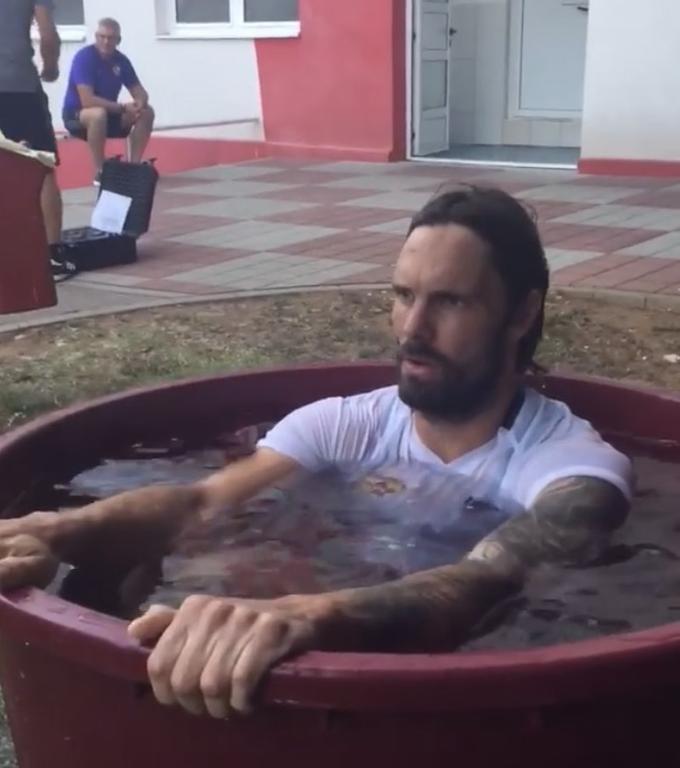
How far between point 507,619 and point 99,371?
132 inches

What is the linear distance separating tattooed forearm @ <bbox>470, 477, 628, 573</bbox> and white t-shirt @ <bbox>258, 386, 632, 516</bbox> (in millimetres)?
33

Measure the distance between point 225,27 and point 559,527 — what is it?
10.8 metres

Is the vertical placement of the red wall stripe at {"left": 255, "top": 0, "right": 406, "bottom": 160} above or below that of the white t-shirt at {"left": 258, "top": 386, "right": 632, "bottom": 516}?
below

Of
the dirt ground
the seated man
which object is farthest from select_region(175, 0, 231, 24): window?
the dirt ground

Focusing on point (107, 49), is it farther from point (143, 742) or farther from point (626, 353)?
point (143, 742)

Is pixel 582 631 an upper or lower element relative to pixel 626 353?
upper

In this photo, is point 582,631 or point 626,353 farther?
point 626,353

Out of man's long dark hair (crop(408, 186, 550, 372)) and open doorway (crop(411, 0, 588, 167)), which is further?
open doorway (crop(411, 0, 588, 167))

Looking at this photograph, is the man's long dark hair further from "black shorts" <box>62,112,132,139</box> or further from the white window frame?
the white window frame

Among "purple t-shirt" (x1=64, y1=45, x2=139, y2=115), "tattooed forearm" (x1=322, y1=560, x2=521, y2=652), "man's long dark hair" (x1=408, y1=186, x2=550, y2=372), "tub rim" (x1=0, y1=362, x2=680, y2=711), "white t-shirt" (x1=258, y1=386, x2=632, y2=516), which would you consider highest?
"man's long dark hair" (x1=408, y1=186, x2=550, y2=372)

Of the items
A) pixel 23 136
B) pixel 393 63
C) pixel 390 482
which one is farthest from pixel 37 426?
pixel 393 63

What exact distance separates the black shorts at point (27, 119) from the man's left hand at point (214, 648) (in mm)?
5462

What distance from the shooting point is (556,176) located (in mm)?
10266

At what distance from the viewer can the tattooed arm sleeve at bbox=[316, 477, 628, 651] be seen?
1.72 metres
